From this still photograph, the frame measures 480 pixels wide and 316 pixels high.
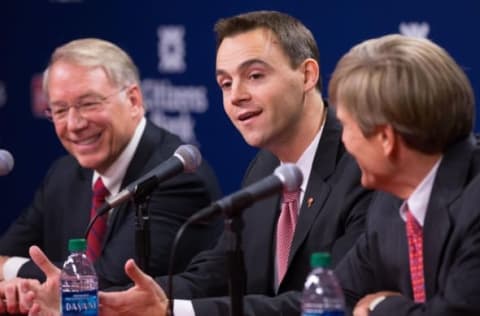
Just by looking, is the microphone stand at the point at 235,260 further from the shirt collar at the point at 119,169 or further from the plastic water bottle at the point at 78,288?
the shirt collar at the point at 119,169

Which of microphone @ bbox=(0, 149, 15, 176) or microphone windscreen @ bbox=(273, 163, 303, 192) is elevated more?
microphone @ bbox=(0, 149, 15, 176)

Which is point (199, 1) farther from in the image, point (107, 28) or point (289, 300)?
point (289, 300)

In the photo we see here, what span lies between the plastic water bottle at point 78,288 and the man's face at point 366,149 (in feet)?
2.74

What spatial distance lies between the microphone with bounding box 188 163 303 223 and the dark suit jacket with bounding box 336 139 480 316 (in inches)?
18.2

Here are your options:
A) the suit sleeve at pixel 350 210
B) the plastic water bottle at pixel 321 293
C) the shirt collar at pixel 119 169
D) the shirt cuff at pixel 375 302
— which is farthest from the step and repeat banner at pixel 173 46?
the plastic water bottle at pixel 321 293

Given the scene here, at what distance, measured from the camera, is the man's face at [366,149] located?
10.00 feet

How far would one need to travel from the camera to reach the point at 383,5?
505cm

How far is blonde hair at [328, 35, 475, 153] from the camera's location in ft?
9.71

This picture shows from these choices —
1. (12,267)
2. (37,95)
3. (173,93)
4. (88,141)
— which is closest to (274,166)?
(88,141)

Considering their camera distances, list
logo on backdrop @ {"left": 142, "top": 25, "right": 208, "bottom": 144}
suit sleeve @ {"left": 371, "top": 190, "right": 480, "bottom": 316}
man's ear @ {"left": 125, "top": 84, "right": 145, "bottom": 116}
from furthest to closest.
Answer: logo on backdrop @ {"left": 142, "top": 25, "right": 208, "bottom": 144}
man's ear @ {"left": 125, "top": 84, "right": 145, "bottom": 116}
suit sleeve @ {"left": 371, "top": 190, "right": 480, "bottom": 316}

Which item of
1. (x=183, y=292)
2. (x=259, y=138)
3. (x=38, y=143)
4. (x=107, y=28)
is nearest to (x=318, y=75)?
(x=259, y=138)

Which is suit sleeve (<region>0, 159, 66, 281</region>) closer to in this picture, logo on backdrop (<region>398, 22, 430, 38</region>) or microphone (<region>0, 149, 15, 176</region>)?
microphone (<region>0, 149, 15, 176</region>)

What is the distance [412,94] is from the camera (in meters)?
2.95

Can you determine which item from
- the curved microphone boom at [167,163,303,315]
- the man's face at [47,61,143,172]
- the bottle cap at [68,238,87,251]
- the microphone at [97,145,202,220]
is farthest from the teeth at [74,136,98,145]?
the curved microphone boom at [167,163,303,315]
